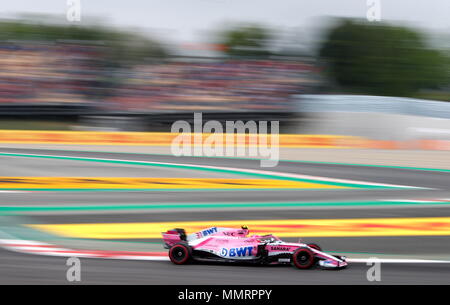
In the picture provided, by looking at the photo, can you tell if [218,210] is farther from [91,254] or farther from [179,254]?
[179,254]

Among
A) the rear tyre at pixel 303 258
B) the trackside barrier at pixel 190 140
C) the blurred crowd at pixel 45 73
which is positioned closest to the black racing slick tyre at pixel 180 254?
the rear tyre at pixel 303 258

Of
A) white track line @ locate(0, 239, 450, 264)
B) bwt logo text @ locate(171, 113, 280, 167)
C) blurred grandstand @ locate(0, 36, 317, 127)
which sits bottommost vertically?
white track line @ locate(0, 239, 450, 264)

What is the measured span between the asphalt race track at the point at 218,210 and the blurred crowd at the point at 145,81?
6526mm

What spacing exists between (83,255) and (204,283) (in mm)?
1286

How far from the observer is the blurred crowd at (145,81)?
18.6 meters

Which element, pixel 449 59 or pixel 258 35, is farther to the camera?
pixel 449 59

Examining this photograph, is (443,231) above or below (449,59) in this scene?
below

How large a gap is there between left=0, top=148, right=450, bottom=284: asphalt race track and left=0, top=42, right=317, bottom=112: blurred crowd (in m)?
6.53

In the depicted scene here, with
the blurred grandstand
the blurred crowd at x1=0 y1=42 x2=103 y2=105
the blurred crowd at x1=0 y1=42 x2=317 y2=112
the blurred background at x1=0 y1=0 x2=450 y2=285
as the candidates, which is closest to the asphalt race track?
the blurred background at x1=0 y1=0 x2=450 y2=285

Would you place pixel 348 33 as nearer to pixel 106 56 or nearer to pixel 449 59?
pixel 449 59

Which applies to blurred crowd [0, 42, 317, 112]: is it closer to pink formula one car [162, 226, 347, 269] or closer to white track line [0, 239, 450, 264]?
white track line [0, 239, 450, 264]

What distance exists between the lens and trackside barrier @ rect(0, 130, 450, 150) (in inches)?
568

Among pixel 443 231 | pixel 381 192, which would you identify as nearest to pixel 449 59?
pixel 381 192

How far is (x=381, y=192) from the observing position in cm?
853
